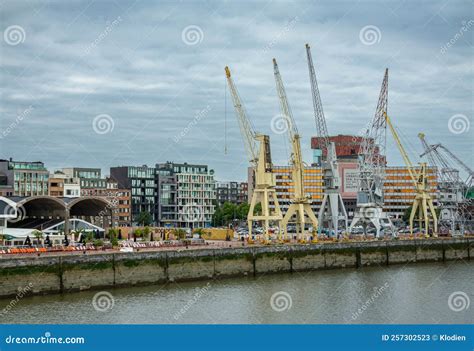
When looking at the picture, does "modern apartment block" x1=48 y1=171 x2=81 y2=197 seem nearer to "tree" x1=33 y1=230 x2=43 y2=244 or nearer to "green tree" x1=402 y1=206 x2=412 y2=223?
"tree" x1=33 y1=230 x2=43 y2=244

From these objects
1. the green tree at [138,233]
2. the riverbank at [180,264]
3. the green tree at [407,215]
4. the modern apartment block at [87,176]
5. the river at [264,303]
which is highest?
the modern apartment block at [87,176]

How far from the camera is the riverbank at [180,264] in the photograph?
134ft

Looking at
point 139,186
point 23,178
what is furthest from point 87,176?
point 23,178

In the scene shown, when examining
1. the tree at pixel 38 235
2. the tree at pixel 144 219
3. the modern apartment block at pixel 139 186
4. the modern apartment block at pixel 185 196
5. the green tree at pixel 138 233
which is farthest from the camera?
the modern apartment block at pixel 185 196

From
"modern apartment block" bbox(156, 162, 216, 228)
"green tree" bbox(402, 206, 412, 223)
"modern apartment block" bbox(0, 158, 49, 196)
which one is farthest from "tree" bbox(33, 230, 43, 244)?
"green tree" bbox(402, 206, 412, 223)

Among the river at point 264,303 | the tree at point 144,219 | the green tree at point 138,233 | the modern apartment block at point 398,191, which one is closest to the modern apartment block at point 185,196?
the tree at point 144,219

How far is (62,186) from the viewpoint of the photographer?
326 feet

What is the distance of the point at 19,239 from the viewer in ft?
179

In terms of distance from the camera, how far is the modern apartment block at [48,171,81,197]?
9844cm

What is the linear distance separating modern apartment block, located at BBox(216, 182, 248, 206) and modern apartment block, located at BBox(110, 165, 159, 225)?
135 feet

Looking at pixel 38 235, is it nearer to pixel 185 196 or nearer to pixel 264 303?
pixel 264 303

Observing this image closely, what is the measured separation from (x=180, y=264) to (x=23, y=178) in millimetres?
52324

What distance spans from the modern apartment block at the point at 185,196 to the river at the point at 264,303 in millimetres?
70058

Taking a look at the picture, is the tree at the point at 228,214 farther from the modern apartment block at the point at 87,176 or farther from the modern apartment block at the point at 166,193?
the modern apartment block at the point at 87,176
